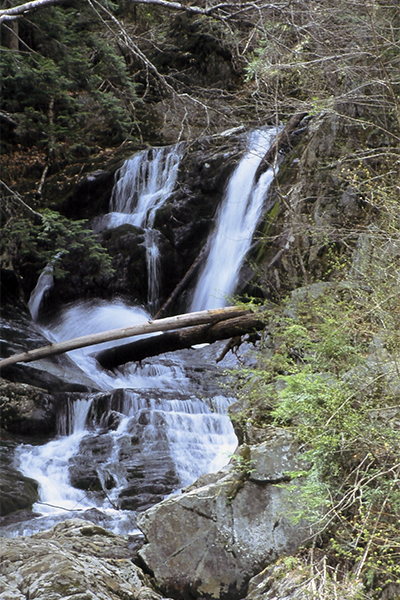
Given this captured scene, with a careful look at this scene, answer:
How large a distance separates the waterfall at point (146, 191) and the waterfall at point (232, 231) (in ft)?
5.44

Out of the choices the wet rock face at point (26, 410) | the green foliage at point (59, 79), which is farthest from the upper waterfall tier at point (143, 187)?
the wet rock face at point (26, 410)

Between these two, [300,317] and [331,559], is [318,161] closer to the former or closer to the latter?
[300,317]

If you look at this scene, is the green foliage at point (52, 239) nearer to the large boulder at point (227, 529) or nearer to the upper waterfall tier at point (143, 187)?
the upper waterfall tier at point (143, 187)

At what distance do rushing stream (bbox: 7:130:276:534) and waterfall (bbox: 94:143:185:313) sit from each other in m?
1.64

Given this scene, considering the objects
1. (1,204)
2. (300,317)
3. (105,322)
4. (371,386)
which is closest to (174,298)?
(105,322)

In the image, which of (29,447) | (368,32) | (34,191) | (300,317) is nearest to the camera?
(300,317)

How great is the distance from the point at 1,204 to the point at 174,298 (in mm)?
4105

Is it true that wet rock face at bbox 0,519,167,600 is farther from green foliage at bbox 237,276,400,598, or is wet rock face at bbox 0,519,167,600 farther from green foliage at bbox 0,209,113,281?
green foliage at bbox 0,209,113,281

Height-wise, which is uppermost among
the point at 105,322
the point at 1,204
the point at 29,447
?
the point at 1,204

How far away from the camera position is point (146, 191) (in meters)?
13.3

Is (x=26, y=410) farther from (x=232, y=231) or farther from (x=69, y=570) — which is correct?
(x=232, y=231)

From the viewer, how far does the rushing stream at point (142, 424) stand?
654 cm

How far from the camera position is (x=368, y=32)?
6.34 m

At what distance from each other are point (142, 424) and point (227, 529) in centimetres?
358
